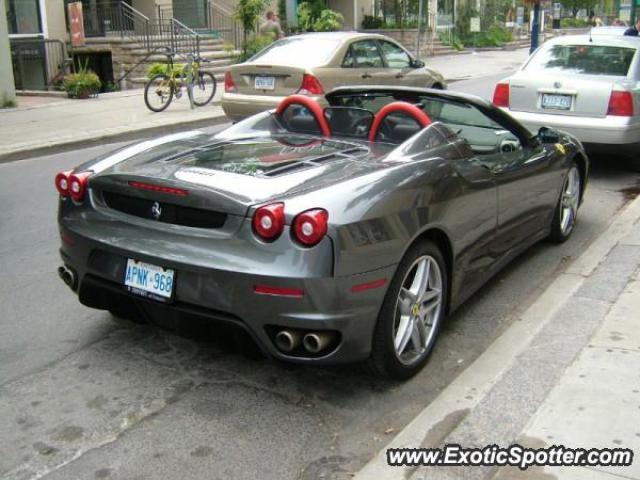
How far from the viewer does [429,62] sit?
29.8m

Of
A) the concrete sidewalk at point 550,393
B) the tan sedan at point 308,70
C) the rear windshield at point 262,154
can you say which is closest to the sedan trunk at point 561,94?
the tan sedan at point 308,70

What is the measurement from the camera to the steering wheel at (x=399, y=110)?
4.43 meters

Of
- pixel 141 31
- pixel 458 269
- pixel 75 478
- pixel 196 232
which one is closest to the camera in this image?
pixel 75 478

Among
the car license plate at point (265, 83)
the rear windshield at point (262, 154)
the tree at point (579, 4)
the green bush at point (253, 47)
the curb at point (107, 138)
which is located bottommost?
the curb at point (107, 138)

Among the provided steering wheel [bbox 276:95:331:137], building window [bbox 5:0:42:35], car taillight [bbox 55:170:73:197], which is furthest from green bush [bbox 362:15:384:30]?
car taillight [bbox 55:170:73:197]

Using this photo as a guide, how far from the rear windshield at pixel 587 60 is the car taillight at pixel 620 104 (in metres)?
0.58

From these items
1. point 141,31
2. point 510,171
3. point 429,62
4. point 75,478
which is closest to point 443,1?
point 429,62

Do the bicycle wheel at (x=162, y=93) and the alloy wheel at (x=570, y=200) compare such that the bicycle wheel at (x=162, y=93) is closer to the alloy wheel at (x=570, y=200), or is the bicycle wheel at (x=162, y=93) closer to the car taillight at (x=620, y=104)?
the car taillight at (x=620, y=104)

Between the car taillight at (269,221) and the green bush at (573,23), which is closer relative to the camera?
the car taillight at (269,221)

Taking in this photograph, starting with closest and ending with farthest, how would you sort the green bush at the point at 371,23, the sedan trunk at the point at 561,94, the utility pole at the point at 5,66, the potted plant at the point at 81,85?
the sedan trunk at the point at 561,94 → the utility pole at the point at 5,66 → the potted plant at the point at 81,85 → the green bush at the point at 371,23

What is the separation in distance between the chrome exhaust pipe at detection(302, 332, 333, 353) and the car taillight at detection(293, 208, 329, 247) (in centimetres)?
40

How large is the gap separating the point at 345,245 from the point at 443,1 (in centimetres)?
3763

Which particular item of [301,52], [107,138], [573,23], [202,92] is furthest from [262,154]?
[573,23]

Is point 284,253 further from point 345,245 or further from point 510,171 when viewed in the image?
point 510,171
